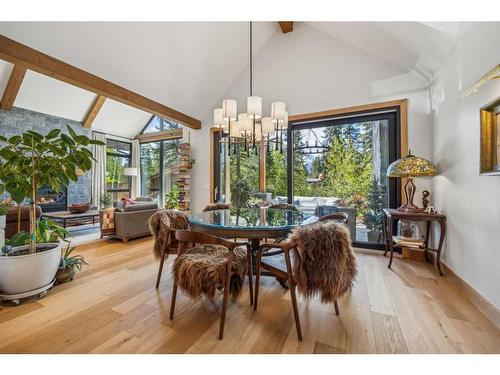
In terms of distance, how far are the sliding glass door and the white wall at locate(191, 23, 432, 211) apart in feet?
0.97

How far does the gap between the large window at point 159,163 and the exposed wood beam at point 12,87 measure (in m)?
3.17

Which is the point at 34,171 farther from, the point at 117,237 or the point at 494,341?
the point at 494,341

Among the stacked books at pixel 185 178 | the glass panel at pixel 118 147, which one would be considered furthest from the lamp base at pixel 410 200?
the glass panel at pixel 118 147

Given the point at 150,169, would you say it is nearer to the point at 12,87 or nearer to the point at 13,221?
the point at 12,87

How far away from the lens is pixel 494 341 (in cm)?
145

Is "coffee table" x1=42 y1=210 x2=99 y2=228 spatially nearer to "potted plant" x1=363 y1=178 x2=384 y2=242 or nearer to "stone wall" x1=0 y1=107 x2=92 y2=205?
"stone wall" x1=0 y1=107 x2=92 y2=205

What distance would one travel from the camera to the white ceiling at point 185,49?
2479 millimetres

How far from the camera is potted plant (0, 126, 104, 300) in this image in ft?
6.17

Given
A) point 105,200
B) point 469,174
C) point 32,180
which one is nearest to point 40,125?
point 105,200

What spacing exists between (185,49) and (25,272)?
352cm

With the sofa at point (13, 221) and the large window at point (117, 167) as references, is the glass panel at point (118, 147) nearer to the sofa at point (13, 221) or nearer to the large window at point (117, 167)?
the large window at point (117, 167)

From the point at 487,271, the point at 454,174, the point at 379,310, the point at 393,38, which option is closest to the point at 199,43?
the point at 393,38

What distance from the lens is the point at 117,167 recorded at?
747 centimetres

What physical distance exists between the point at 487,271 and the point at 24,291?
3947 mm
